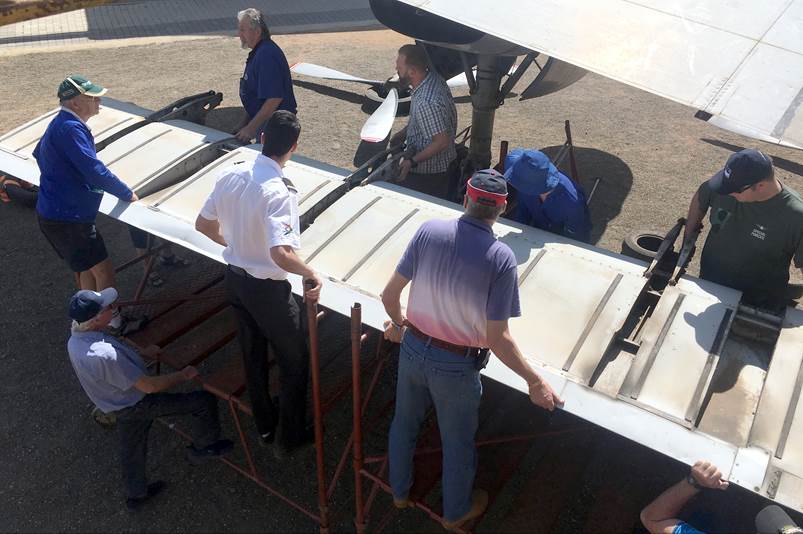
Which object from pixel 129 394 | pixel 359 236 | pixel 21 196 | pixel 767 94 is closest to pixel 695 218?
pixel 767 94

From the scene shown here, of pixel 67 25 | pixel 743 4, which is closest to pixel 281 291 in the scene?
pixel 743 4

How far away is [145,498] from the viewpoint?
15.7 ft

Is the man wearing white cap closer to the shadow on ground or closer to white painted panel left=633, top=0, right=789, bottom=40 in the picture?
white painted panel left=633, top=0, right=789, bottom=40

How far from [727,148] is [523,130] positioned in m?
3.80

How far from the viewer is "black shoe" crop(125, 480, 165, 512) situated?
15.5ft

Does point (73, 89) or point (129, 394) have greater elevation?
point (73, 89)

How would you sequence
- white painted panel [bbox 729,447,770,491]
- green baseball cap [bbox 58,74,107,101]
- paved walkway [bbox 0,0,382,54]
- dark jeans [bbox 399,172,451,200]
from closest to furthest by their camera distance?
white painted panel [bbox 729,447,770,491] → green baseball cap [bbox 58,74,107,101] → dark jeans [bbox 399,172,451,200] → paved walkway [bbox 0,0,382,54]

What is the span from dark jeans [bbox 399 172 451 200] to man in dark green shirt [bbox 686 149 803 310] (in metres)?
2.48

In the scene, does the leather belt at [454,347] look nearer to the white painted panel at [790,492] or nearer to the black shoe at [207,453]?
the white painted panel at [790,492]

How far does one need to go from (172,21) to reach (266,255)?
16601 mm

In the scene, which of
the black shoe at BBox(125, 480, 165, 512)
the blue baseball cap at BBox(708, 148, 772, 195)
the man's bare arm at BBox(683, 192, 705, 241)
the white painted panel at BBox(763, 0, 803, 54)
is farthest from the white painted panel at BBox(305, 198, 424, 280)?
the white painted panel at BBox(763, 0, 803, 54)

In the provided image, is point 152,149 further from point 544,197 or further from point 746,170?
point 746,170

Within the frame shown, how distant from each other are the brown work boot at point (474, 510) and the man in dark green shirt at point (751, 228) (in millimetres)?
2693

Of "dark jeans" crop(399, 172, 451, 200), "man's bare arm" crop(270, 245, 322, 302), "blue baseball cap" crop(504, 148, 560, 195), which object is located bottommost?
"dark jeans" crop(399, 172, 451, 200)
